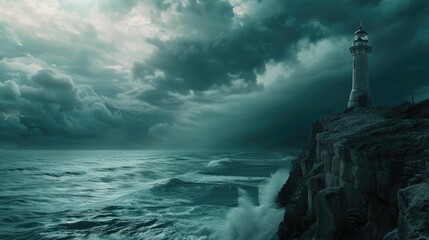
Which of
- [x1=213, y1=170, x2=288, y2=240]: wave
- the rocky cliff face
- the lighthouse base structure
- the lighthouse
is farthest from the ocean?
the lighthouse

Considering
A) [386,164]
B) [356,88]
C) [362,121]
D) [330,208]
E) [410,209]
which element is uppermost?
[356,88]

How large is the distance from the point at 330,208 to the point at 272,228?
9744mm

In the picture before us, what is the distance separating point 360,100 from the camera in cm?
3259

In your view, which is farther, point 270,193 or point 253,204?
point 270,193

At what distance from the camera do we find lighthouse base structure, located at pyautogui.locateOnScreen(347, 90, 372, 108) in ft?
107

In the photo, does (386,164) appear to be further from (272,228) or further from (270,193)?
(270,193)

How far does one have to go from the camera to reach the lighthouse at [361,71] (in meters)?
32.6

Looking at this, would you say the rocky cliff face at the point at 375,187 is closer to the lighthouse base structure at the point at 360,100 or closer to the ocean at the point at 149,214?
the ocean at the point at 149,214

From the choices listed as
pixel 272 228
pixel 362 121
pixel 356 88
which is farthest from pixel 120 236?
pixel 356 88

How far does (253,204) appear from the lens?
92.6ft

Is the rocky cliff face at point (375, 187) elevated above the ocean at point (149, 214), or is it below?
above

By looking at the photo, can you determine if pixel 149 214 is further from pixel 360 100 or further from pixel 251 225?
pixel 360 100

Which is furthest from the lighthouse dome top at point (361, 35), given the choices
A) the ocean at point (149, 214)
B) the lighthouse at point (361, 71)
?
the ocean at point (149, 214)

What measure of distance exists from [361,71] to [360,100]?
2908 mm
